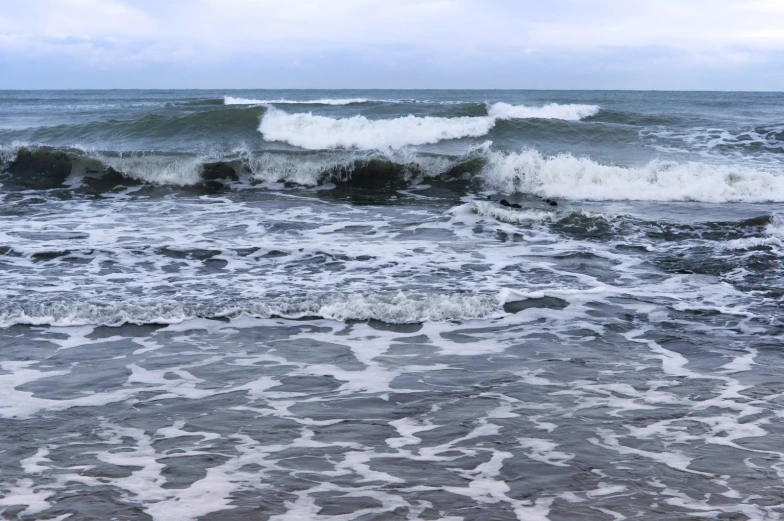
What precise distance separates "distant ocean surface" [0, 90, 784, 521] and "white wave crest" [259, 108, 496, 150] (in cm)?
494

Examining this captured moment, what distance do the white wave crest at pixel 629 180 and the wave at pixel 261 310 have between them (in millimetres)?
7844

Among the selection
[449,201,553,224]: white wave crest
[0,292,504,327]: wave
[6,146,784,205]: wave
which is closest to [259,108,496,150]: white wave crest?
[6,146,784,205]: wave

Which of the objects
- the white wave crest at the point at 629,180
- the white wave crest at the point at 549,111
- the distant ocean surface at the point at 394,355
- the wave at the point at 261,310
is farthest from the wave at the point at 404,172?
the white wave crest at the point at 549,111

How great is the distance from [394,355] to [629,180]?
10.1m

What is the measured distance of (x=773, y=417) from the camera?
15.2 feet

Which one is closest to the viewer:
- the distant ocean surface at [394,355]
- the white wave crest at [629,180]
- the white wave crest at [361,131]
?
the distant ocean surface at [394,355]

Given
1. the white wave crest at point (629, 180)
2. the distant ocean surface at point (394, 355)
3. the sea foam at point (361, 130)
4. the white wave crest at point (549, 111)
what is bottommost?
the distant ocean surface at point (394, 355)

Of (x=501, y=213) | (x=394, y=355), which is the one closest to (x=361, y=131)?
(x=501, y=213)

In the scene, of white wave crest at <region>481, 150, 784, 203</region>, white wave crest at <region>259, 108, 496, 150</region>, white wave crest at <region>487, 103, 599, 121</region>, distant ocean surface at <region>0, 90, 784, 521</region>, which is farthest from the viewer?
white wave crest at <region>487, 103, 599, 121</region>

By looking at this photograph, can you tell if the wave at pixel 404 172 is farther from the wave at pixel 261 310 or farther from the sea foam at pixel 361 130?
the wave at pixel 261 310

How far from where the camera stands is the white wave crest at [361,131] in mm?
18578

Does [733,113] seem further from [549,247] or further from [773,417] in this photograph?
[773,417]

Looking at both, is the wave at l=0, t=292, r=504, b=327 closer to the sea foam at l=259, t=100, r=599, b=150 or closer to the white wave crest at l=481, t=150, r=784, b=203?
the white wave crest at l=481, t=150, r=784, b=203

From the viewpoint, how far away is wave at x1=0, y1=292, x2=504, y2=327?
6.55 metres
